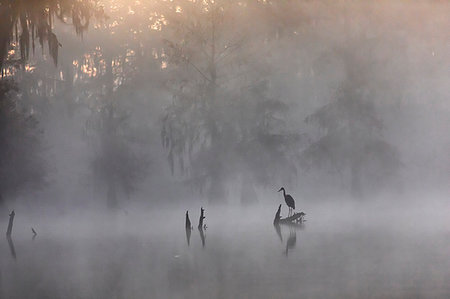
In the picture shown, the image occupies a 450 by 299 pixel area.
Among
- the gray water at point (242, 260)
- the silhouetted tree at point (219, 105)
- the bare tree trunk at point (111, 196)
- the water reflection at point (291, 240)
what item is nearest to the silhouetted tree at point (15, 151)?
the gray water at point (242, 260)

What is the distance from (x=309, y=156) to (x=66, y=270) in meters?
24.1

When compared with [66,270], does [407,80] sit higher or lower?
higher

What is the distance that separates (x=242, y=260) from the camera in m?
19.6

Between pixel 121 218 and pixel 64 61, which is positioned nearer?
pixel 121 218

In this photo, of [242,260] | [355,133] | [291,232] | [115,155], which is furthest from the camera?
[115,155]

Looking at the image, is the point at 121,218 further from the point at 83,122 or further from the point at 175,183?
the point at 83,122

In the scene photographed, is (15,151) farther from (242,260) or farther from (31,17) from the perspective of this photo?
(242,260)

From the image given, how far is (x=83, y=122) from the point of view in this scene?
53625 mm

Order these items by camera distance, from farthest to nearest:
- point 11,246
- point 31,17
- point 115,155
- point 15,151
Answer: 1. point 115,155
2. point 15,151
3. point 11,246
4. point 31,17

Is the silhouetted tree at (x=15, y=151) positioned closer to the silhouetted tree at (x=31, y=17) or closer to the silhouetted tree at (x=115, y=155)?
the silhouetted tree at (x=31, y=17)

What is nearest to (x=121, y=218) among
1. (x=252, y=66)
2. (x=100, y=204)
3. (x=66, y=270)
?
(x=100, y=204)

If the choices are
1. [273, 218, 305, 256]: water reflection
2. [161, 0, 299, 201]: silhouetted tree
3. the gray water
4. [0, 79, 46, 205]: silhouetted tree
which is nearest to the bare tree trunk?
[161, 0, 299, 201]: silhouetted tree

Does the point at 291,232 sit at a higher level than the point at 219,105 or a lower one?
lower

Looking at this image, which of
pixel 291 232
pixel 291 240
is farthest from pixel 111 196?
pixel 291 240
